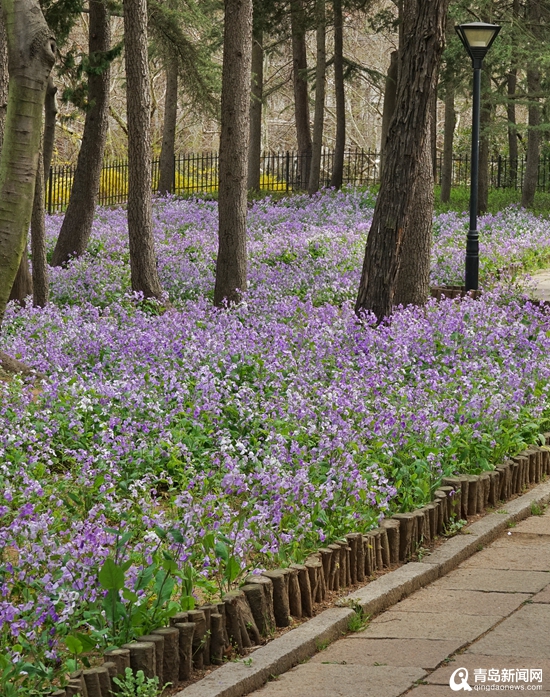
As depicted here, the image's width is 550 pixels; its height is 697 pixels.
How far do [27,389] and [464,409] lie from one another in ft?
11.7

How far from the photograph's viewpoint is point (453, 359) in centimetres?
985

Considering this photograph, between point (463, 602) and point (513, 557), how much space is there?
0.88m

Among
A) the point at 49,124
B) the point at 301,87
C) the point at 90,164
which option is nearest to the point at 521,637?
the point at 49,124

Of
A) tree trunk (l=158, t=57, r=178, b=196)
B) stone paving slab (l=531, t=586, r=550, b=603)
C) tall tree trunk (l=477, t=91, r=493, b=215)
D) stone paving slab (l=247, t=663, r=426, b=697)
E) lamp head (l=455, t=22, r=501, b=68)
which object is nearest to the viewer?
stone paving slab (l=247, t=663, r=426, b=697)

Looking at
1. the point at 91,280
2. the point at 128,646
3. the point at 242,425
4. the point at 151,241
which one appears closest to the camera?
the point at 128,646

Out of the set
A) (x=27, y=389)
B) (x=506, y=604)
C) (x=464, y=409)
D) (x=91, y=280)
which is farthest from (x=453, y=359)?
(x=91, y=280)

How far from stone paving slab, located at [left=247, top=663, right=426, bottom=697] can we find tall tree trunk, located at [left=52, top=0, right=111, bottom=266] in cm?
1405

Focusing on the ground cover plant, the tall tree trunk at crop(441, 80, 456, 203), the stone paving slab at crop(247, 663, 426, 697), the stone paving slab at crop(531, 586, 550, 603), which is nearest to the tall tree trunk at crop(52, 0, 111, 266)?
the ground cover plant

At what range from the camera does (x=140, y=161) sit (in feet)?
47.0

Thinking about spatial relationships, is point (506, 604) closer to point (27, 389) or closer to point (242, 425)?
point (242, 425)

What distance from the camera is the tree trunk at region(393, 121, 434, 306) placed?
13.5 meters

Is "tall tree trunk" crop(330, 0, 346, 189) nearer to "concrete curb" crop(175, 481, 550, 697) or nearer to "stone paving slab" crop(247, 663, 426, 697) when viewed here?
"concrete curb" crop(175, 481, 550, 697)

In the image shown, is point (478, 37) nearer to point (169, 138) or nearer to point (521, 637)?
point (521, 637)

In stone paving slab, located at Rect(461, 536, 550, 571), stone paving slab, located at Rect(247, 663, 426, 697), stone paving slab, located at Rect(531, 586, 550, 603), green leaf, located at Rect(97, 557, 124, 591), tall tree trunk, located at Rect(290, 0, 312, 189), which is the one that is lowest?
stone paving slab, located at Rect(461, 536, 550, 571)
